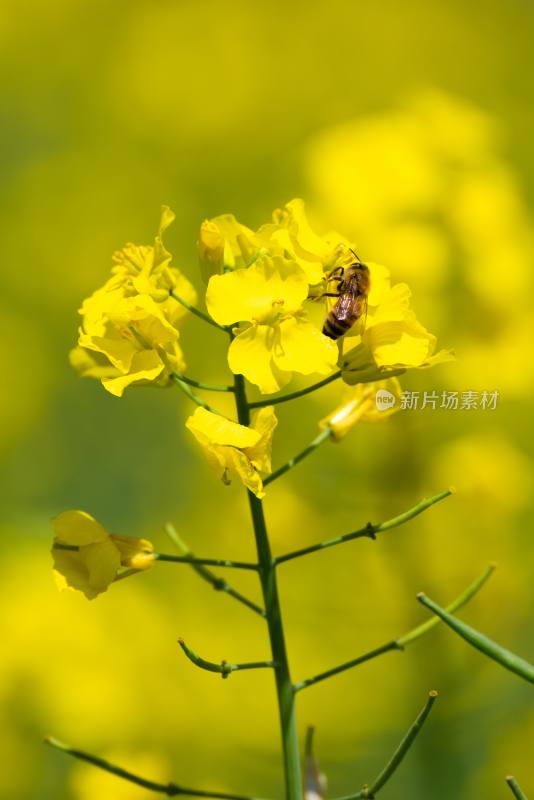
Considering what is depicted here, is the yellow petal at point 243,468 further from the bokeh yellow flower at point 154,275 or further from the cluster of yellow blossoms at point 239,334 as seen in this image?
the bokeh yellow flower at point 154,275

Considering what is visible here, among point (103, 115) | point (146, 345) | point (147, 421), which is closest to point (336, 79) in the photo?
point (103, 115)

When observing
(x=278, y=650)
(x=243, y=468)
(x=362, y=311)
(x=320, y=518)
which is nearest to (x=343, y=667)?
(x=278, y=650)

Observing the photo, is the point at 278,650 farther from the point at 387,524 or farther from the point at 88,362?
the point at 88,362

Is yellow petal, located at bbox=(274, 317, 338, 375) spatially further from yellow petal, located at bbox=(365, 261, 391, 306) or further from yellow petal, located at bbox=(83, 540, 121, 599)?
yellow petal, located at bbox=(83, 540, 121, 599)

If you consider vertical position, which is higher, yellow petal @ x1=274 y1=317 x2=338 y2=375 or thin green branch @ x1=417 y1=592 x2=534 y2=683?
yellow petal @ x1=274 y1=317 x2=338 y2=375

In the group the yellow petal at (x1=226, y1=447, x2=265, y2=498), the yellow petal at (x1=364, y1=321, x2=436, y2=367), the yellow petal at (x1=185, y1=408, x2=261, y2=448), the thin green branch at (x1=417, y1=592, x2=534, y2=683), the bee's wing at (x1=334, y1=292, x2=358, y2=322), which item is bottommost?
the thin green branch at (x1=417, y1=592, x2=534, y2=683)

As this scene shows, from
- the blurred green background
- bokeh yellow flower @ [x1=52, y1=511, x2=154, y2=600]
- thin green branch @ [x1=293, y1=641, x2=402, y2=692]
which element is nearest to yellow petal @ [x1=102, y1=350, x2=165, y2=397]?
bokeh yellow flower @ [x1=52, y1=511, x2=154, y2=600]

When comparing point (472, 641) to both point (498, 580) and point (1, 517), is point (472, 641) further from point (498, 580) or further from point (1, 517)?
point (1, 517)
